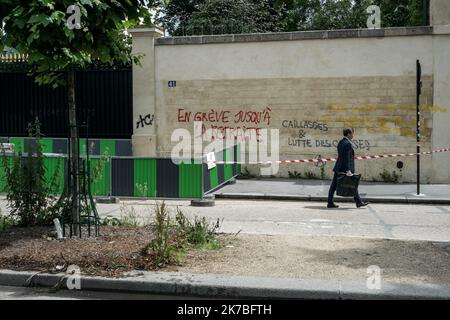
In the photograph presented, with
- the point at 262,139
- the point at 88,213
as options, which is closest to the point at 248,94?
the point at 262,139

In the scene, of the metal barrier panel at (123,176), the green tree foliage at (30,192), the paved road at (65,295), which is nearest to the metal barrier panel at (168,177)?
the metal barrier panel at (123,176)

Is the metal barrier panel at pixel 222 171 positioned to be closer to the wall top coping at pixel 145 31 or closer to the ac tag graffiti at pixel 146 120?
the ac tag graffiti at pixel 146 120

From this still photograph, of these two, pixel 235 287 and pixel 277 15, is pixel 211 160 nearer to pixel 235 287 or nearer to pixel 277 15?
pixel 235 287

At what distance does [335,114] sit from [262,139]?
2.27m

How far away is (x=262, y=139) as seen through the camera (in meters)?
17.3

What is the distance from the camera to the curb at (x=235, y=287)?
18.3ft

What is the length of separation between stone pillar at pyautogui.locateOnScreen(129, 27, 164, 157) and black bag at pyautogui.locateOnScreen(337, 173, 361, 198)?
24.4 feet

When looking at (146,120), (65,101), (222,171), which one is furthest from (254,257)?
(65,101)

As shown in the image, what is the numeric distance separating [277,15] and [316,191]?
2261cm

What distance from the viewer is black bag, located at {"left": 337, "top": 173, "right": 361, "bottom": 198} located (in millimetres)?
12000

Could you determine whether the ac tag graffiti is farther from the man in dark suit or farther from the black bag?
the black bag

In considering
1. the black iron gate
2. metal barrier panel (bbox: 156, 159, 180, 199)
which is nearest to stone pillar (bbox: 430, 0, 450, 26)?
metal barrier panel (bbox: 156, 159, 180, 199)

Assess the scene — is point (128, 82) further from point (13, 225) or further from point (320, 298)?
point (320, 298)

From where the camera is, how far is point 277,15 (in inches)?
1387
